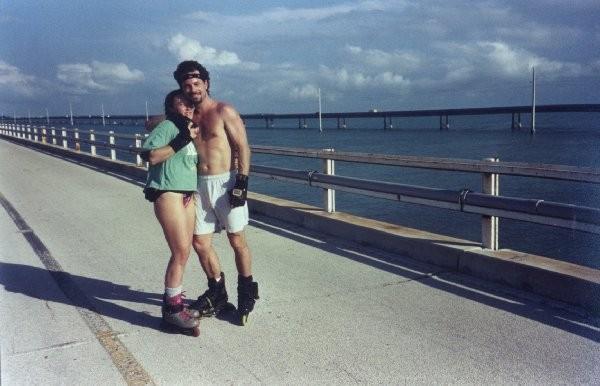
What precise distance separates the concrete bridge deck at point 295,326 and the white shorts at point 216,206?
79 cm

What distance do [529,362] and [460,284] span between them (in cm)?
174

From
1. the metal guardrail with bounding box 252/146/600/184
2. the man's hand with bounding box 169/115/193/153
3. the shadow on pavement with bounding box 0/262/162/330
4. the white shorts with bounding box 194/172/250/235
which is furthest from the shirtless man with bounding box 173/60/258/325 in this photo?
the metal guardrail with bounding box 252/146/600/184

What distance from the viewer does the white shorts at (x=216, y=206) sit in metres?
4.66

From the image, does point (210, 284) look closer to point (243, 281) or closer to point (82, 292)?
point (243, 281)

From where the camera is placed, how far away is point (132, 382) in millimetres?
3617

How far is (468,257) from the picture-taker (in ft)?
18.8

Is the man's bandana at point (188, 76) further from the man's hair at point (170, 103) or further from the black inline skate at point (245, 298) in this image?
the black inline skate at point (245, 298)

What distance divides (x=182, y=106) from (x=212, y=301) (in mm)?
1625

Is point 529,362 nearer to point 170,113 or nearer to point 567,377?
point 567,377

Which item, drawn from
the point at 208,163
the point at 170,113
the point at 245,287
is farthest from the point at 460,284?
the point at 170,113

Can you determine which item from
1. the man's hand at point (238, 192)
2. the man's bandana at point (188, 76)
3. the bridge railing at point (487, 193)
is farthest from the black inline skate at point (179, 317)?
the bridge railing at point (487, 193)

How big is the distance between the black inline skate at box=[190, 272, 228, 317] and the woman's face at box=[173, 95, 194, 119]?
1.43m

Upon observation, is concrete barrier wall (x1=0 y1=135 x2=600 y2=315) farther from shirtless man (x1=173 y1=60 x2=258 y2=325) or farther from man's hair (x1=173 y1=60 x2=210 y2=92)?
man's hair (x1=173 y1=60 x2=210 y2=92)

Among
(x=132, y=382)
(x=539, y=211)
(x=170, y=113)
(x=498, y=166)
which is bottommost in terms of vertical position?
(x=132, y=382)
